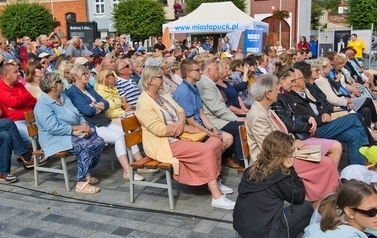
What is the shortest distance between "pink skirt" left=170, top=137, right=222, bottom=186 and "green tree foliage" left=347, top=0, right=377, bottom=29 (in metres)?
31.0

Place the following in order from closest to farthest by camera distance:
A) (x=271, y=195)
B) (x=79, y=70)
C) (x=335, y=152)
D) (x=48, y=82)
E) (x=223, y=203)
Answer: (x=271, y=195) < (x=223, y=203) < (x=335, y=152) < (x=48, y=82) < (x=79, y=70)

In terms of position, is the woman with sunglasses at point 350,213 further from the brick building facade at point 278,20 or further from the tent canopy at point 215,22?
the brick building facade at point 278,20

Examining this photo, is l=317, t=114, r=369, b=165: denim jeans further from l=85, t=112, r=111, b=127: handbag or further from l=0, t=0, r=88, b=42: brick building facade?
l=0, t=0, r=88, b=42: brick building facade

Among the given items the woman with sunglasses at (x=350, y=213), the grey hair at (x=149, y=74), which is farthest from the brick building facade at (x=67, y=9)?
the woman with sunglasses at (x=350, y=213)

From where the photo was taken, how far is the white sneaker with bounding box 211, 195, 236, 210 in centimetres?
442

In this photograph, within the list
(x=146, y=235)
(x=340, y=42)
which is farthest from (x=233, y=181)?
(x=340, y=42)

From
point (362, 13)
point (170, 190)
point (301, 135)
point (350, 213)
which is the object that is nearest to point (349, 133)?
point (301, 135)

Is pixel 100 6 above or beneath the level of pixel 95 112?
above

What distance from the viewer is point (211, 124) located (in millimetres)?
5547

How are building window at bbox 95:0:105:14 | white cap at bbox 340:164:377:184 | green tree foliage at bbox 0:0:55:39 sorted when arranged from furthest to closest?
building window at bbox 95:0:105:14 → green tree foliage at bbox 0:0:55:39 → white cap at bbox 340:164:377:184

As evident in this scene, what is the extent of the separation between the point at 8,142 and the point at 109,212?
184cm

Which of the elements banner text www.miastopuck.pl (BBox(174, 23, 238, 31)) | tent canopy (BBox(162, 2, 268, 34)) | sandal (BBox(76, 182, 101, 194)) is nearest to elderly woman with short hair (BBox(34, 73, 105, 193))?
sandal (BBox(76, 182, 101, 194))

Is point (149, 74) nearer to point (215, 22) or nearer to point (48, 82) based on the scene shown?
point (48, 82)

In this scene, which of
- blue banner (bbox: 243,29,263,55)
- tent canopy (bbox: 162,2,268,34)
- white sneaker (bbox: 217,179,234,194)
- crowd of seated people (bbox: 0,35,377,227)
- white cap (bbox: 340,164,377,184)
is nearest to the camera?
crowd of seated people (bbox: 0,35,377,227)
